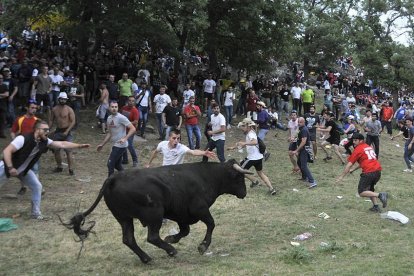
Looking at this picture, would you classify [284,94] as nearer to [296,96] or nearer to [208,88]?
[296,96]

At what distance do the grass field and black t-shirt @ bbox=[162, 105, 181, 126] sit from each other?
11.1ft

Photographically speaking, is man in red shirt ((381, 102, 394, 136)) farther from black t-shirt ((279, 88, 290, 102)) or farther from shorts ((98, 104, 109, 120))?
shorts ((98, 104, 109, 120))

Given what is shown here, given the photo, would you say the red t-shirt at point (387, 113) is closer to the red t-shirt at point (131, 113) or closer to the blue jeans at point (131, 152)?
the red t-shirt at point (131, 113)

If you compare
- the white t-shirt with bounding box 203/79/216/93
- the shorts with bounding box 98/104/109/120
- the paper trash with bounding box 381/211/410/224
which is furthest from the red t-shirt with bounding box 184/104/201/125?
the paper trash with bounding box 381/211/410/224

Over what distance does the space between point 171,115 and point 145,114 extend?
1.75 meters

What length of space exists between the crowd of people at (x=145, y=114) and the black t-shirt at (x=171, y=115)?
0.03 metres

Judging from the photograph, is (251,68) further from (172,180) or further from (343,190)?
(172,180)

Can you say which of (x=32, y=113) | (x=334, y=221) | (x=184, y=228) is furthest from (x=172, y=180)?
(x=32, y=113)

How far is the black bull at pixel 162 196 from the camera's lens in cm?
668

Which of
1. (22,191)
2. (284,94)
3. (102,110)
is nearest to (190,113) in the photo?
(102,110)

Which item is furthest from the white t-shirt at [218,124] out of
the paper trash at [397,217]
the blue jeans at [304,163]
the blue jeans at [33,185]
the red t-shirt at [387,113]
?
the red t-shirt at [387,113]

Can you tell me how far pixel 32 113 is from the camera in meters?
10.6

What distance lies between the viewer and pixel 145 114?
57.7 ft

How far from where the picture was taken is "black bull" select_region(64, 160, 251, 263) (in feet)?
21.9
